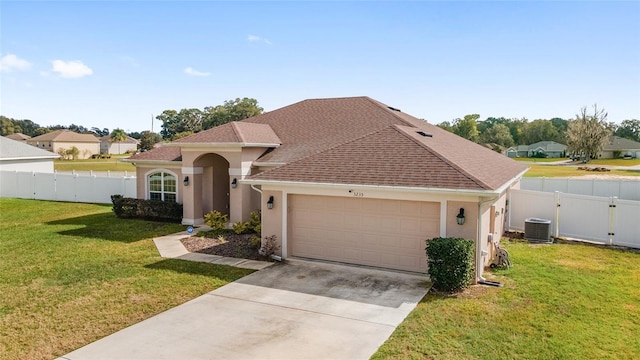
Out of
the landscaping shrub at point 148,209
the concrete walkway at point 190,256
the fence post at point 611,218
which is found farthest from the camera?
the landscaping shrub at point 148,209

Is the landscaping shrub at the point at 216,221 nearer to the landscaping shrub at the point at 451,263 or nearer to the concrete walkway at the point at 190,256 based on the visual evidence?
the concrete walkway at the point at 190,256

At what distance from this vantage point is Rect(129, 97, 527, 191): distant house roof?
11.2m

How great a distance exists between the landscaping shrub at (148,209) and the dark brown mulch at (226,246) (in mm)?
3489

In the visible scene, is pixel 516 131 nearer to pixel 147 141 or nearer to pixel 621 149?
pixel 621 149

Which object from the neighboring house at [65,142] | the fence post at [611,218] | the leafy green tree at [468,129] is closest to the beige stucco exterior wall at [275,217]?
the fence post at [611,218]

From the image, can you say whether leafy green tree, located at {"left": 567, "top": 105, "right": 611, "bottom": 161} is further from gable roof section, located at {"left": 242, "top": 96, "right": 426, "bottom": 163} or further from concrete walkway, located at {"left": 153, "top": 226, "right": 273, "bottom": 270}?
concrete walkway, located at {"left": 153, "top": 226, "right": 273, "bottom": 270}

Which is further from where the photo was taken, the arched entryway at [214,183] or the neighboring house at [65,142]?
the neighboring house at [65,142]

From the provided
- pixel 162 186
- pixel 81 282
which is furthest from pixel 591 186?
pixel 81 282

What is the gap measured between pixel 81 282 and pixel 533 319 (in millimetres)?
10610

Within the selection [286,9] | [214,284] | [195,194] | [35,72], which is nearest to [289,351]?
[214,284]

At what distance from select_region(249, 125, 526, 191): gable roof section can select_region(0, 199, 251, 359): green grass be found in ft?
11.7

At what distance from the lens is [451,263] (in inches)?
382

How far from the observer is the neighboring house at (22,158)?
97.0 feet

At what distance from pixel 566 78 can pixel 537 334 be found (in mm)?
25114
